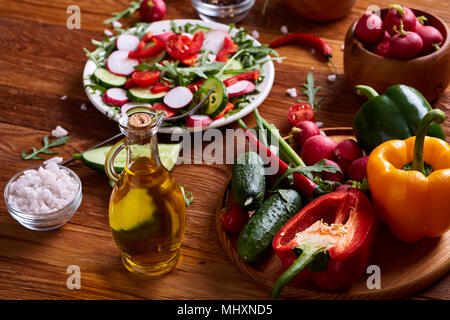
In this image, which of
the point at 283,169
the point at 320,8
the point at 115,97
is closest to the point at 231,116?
the point at 283,169

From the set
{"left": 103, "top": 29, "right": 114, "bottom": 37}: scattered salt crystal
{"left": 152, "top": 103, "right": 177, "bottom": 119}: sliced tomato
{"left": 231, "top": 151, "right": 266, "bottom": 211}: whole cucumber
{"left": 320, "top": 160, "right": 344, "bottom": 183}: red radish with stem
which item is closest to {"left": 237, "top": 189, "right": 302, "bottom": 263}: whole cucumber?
{"left": 231, "top": 151, "right": 266, "bottom": 211}: whole cucumber

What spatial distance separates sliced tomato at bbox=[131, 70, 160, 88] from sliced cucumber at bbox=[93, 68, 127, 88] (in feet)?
0.16

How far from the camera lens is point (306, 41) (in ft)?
7.32

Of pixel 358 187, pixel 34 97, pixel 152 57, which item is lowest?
pixel 34 97

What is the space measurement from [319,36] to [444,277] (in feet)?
3.99

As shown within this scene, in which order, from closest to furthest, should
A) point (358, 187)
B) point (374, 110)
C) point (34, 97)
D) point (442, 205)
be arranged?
point (442, 205) < point (358, 187) < point (374, 110) < point (34, 97)

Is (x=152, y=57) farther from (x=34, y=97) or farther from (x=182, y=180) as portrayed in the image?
(x=182, y=180)

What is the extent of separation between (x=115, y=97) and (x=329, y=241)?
3.08ft

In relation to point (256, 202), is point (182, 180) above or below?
below

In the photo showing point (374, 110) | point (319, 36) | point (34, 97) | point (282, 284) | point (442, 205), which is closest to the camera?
point (282, 284)

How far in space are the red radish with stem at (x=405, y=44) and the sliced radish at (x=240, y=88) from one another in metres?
0.47

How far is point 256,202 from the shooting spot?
146 cm

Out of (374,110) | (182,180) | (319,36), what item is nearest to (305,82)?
(319,36)

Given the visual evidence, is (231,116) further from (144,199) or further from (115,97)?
(144,199)
